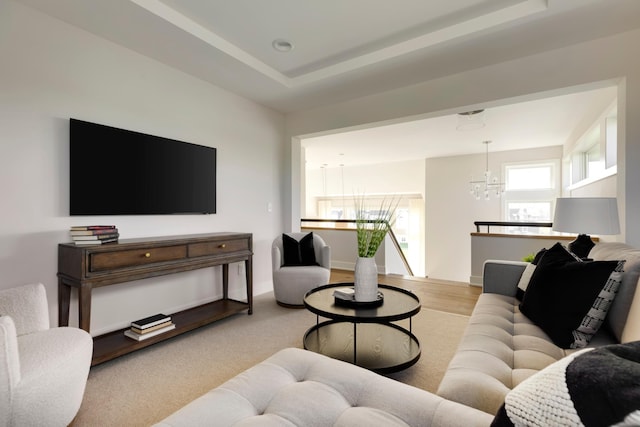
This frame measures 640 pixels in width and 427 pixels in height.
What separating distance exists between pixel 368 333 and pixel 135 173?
2.38 metres

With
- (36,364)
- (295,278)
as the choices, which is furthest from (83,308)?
(295,278)

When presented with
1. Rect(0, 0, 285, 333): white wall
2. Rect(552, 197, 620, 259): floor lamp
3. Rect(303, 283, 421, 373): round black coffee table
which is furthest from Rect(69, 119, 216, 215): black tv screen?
Rect(552, 197, 620, 259): floor lamp

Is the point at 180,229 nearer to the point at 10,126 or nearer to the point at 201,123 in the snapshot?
the point at 201,123

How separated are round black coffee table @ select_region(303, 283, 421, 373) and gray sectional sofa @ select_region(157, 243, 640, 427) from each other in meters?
0.52

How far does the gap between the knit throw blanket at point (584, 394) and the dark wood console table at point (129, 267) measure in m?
2.32

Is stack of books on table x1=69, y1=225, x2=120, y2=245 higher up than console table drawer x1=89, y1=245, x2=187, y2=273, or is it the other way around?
stack of books on table x1=69, y1=225, x2=120, y2=245

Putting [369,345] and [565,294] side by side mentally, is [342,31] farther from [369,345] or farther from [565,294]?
[369,345]

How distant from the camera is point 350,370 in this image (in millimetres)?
1238

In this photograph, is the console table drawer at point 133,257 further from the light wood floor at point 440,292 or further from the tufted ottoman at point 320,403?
the light wood floor at point 440,292

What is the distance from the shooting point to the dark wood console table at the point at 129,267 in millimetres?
2027

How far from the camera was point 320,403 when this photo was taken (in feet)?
3.41

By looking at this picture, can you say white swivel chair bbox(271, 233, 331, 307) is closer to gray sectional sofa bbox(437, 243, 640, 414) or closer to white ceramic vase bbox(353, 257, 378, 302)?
white ceramic vase bbox(353, 257, 378, 302)

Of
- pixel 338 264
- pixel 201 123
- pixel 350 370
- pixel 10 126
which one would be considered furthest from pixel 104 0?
pixel 338 264

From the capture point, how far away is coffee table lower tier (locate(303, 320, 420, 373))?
6.63ft
